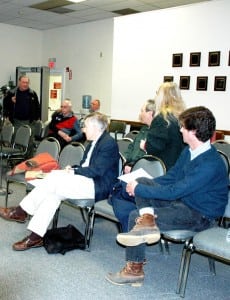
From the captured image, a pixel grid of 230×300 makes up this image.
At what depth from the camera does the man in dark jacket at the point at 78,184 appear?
3.19 m

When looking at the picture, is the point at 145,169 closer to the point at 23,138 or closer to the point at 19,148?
the point at 23,138

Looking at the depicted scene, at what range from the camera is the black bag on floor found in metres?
3.19

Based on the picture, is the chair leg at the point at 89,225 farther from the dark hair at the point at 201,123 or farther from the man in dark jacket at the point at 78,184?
the dark hair at the point at 201,123

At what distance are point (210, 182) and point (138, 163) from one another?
0.94 meters

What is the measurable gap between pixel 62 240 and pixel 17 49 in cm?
815

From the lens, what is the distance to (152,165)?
325 centimetres

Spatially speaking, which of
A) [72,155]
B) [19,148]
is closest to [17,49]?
[19,148]

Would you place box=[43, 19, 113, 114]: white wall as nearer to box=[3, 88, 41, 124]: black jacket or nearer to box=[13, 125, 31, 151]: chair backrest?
box=[3, 88, 41, 124]: black jacket

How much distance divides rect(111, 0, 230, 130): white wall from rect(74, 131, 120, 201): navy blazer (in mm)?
3245

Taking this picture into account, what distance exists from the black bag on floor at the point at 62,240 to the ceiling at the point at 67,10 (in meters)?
5.41

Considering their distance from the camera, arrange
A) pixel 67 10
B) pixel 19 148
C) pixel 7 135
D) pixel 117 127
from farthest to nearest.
Result: pixel 67 10, pixel 117 127, pixel 7 135, pixel 19 148

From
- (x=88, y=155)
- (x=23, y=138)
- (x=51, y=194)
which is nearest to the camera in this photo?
(x=51, y=194)

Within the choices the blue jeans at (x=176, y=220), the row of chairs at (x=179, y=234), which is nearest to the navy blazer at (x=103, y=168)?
the row of chairs at (x=179, y=234)

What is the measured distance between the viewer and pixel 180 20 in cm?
652
